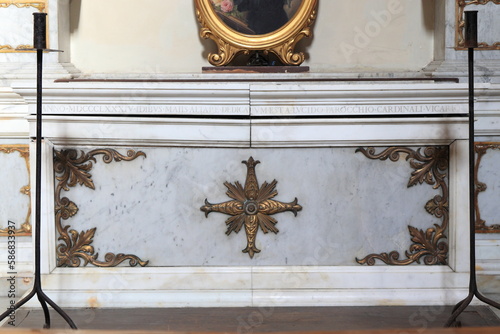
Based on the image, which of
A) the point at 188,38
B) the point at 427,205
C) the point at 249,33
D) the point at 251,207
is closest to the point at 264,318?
the point at 251,207

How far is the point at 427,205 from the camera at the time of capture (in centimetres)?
354

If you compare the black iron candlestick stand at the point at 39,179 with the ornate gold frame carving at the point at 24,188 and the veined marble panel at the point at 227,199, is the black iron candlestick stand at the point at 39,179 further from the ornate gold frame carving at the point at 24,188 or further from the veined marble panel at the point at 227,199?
the ornate gold frame carving at the point at 24,188

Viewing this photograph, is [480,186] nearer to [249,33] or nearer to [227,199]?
[227,199]

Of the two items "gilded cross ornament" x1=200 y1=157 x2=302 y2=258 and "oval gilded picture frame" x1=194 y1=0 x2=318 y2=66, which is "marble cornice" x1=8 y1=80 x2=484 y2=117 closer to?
"gilded cross ornament" x1=200 y1=157 x2=302 y2=258

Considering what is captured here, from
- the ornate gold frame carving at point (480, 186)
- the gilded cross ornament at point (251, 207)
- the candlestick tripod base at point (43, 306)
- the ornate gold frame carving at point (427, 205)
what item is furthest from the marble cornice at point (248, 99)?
the candlestick tripod base at point (43, 306)

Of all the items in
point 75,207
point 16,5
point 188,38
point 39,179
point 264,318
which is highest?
point 16,5

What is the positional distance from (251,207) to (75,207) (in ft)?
2.78

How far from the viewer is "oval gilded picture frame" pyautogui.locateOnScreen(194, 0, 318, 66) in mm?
4445

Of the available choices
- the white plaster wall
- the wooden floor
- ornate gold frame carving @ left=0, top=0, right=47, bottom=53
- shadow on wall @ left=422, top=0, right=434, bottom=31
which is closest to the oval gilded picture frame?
the white plaster wall

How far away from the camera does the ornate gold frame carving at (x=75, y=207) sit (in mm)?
3512

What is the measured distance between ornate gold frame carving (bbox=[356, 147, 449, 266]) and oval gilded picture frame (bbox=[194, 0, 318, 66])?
1.19 meters

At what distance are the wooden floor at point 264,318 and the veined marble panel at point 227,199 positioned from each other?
255 mm

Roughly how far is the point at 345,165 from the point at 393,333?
5.47 feet

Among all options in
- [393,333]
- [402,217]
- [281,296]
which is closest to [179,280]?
[281,296]
